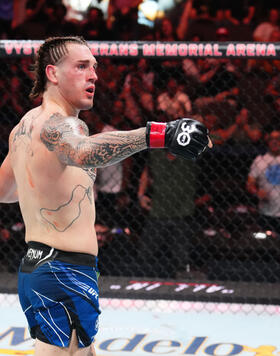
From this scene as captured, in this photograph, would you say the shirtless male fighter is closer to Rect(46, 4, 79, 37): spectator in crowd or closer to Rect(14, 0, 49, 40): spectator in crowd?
Rect(46, 4, 79, 37): spectator in crowd

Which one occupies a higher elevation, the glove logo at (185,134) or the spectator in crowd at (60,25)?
the spectator in crowd at (60,25)

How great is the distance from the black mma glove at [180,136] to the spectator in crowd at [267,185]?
274 cm

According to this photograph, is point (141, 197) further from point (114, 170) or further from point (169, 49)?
point (169, 49)

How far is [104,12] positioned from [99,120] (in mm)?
2196

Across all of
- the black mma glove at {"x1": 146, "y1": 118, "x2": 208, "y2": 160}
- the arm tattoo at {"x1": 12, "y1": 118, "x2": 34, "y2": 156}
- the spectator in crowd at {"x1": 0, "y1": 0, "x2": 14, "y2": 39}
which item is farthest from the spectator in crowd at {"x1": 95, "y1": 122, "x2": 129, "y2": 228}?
the black mma glove at {"x1": 146, "y1": 118, "x2": 208, "y2": 160}

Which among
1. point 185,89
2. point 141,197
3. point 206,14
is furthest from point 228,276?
point 206,14

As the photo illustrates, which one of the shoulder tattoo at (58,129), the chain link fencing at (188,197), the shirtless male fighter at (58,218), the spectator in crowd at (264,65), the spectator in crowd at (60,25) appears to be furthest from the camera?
the spectator in crowd at (60,25)

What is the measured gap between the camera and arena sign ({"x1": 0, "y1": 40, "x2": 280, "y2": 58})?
333 cm

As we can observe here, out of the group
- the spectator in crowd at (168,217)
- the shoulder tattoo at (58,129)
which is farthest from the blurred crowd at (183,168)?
the shoulder tattoo at (58,129)

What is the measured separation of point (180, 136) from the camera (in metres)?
1.67

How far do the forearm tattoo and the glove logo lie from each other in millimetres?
113

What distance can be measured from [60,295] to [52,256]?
0.12 metres

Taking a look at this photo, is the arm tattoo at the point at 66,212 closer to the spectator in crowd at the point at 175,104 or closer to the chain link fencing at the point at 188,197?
the chain link fencing at the point at 188,197

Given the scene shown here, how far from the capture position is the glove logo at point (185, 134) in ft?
5.45
